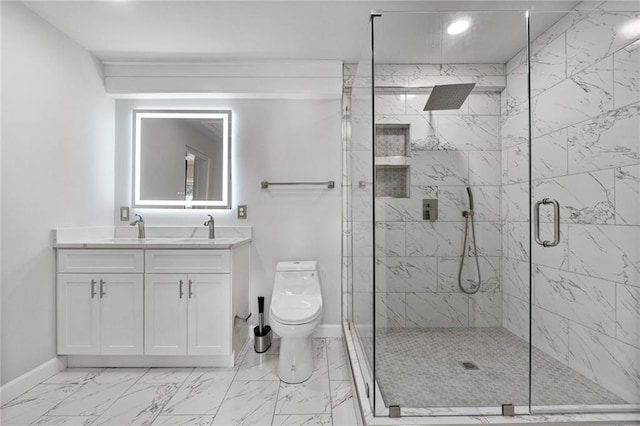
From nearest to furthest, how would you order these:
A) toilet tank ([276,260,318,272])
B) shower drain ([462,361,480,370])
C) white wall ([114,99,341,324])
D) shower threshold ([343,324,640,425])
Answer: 1. shower threshold ([343,324,640,425])
2. shower drain ([462,361,480,370])
3. toilet tank ([276,260,318,272])
4. white wall ([114,99,341,324])

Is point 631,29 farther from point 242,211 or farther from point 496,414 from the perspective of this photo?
point 242,211

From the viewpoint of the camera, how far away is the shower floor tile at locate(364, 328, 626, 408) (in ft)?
4.90

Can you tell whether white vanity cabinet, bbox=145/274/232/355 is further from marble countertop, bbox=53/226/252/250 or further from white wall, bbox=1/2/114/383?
white wall, bbox=1/2/114/383

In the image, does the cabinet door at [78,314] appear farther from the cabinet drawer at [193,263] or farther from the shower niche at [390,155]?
the shower niche at [390,155]

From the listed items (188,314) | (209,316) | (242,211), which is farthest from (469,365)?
(242,211)

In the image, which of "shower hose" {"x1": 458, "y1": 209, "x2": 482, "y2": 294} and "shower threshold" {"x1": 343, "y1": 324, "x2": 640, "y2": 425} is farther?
"shower hose" {"x1": 458, "y1": 209, "x2": 482, "y2": 294}

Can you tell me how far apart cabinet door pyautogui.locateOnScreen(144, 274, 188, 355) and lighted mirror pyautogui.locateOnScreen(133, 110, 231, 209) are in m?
0.84

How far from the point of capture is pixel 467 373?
159 centimetres

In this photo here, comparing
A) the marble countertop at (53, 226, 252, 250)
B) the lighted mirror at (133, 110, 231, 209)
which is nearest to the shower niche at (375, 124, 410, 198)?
the marble countertop at (53, 226, 252, 250)

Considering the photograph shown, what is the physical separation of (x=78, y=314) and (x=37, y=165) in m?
1.03

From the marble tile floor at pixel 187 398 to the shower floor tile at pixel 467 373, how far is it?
1.26 ft

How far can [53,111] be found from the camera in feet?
7.07

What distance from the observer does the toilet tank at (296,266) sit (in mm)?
2588

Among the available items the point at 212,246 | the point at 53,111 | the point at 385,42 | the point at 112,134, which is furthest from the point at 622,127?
the point at 112,134
